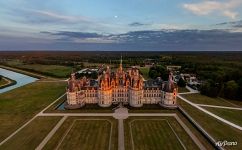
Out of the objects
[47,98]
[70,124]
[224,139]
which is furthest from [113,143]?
[47,98]

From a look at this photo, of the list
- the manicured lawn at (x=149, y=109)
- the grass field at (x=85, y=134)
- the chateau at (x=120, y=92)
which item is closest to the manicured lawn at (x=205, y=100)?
the chateau at (x=120, y=92)

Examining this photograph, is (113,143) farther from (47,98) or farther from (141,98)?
(47,98)

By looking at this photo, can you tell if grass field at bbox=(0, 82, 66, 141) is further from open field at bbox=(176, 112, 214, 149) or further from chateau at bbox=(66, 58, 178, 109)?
open field at bbox=(176, 112, 214, 149)

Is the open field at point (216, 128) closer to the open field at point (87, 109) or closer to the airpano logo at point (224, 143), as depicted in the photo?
the airpano logo at point (224, 143)

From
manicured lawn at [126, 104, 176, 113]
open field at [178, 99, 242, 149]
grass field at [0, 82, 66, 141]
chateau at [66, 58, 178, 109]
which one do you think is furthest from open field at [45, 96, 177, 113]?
open field at [178, 99, 242, 149]

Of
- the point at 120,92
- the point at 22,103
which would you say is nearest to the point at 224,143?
the point at 120,92

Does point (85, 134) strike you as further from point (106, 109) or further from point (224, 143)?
point (224, 143)
